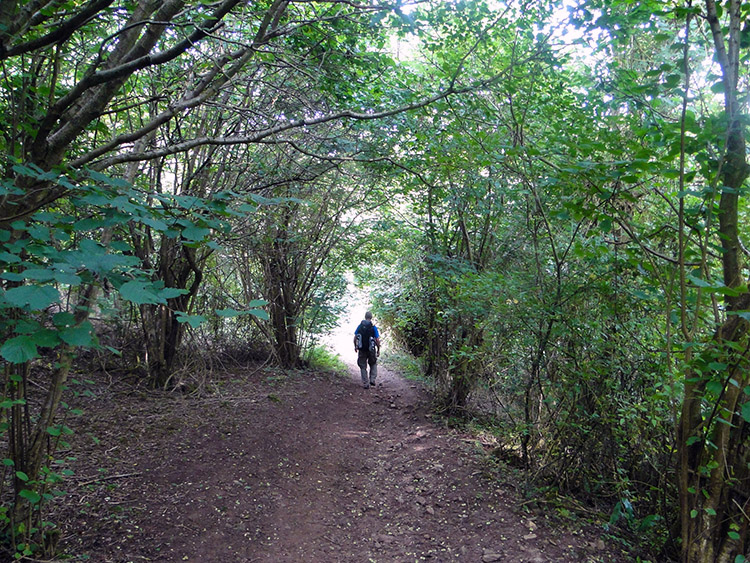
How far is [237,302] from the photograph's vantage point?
851 centimetres

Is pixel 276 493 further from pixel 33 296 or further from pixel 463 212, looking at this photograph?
pixel 463 212

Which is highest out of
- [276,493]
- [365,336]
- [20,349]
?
[20,349]

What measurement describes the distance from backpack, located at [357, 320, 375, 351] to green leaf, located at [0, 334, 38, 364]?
26.9 ft

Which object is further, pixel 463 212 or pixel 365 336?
pixel 365 336

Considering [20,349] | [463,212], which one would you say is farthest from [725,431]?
[463,212]

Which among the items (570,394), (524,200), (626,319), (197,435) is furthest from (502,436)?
(197,435)

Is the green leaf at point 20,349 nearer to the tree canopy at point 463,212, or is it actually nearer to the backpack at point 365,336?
the tree canopy at point 463,212

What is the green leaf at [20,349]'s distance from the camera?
4.80ft

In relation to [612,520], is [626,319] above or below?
above

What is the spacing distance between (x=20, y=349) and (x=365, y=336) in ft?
27.0

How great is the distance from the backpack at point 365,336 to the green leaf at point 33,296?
8166 mm

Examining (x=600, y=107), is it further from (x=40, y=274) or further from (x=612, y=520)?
(x=40, y=274)

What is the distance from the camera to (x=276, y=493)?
182 inches

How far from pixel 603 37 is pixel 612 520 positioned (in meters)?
4.41
